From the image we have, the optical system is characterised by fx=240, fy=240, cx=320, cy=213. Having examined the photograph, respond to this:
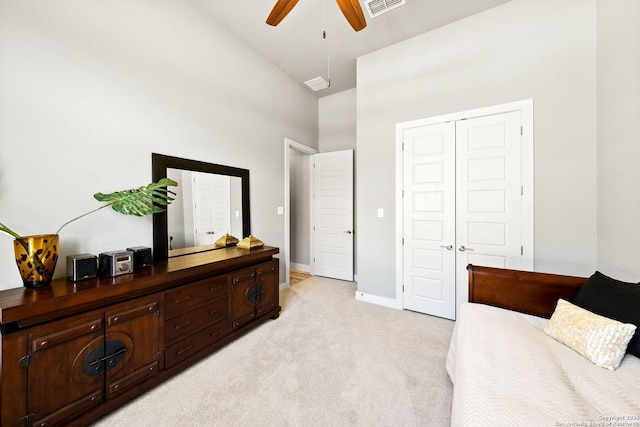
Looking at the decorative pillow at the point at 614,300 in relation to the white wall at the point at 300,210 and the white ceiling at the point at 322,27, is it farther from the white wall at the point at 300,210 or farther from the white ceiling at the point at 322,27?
the white wall at the point at 300,210

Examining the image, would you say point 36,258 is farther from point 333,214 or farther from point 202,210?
point 333,214

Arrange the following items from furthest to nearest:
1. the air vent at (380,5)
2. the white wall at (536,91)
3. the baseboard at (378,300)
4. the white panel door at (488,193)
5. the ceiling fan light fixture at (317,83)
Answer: the ceiling fan light fixture at (317,83) < the baseboard at (378,300) < the white panel door at (488,193) < the air vent at (380,5) < the white wall at (536,91)

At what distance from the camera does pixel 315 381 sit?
177 cm

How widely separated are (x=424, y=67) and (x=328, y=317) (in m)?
3.21

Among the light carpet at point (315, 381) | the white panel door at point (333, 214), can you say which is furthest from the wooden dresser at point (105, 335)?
the white panel door at point (333, 214)

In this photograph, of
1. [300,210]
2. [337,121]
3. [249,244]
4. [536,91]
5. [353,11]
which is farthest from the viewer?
[300,210]

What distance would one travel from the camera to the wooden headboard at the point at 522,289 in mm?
1772

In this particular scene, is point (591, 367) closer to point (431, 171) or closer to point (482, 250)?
point (482, 250)

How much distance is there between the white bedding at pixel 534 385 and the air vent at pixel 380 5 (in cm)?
294

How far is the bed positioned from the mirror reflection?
2.46 metres

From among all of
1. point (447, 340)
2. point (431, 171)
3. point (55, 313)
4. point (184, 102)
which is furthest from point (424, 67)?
point (55, 313)

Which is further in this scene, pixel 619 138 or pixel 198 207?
pixel 198 207

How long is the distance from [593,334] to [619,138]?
63.9 inches

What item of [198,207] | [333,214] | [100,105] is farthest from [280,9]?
[333,214]
